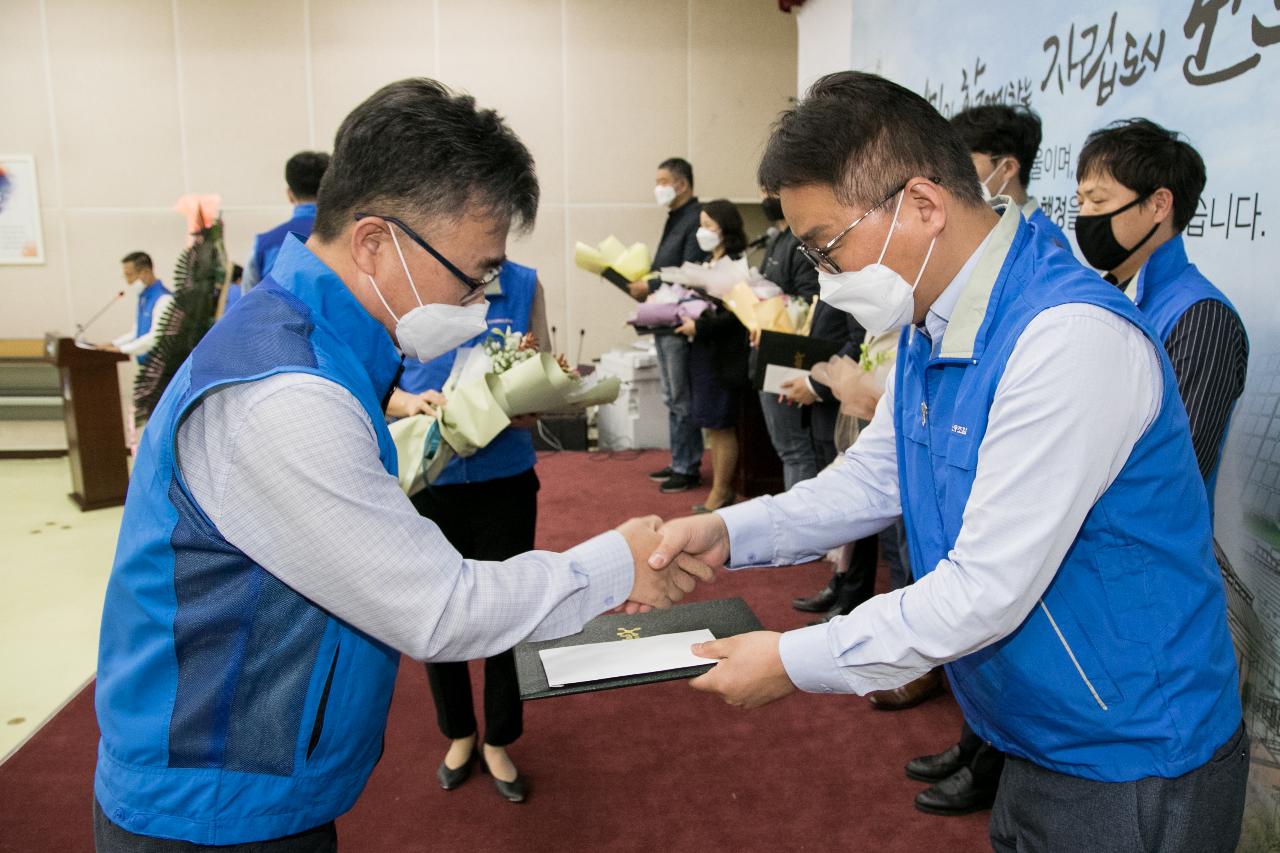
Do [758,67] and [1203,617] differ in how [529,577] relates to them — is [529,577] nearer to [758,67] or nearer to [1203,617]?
[1203,617]

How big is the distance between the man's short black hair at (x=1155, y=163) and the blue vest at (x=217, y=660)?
1881mm

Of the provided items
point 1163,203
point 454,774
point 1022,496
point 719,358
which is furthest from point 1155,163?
point 719,358

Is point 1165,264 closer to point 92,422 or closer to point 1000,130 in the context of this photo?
point 1000,130

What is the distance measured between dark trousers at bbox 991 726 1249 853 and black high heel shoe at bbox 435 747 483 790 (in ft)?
6.14

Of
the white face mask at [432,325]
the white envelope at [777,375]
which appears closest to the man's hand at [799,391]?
the white envelope at [777,375]

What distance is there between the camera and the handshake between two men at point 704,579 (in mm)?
1258

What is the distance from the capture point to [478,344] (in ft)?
7.93

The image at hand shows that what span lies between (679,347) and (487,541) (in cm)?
302

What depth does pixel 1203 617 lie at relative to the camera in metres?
1.11

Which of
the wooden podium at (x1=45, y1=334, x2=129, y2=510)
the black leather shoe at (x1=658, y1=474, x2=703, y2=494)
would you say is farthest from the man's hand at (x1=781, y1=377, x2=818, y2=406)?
the wooden podium at (x1=45, y1=334, x2=129, y2=510)

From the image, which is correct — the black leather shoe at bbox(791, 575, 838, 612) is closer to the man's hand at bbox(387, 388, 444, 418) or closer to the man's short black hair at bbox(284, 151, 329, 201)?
the man's hand at bbox(387, 388, 444, 418)

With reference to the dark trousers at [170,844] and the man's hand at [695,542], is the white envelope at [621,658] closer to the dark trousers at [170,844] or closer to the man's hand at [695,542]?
the man's hand at [695,542]

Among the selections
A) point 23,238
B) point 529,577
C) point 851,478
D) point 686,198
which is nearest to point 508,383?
point 851,478

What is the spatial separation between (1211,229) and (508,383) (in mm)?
1745
